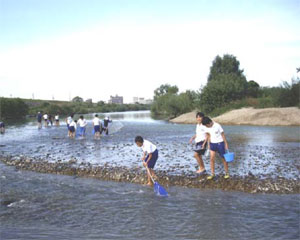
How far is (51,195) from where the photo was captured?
11.2 m

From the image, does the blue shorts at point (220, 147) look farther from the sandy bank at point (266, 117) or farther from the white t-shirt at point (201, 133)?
the sandy bank at point (266, 117)

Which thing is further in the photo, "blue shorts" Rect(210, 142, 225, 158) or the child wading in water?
"blue shorts" Rect(210, 142, 225, 158)

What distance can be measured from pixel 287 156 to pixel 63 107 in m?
131

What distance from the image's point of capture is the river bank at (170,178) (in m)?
11.1

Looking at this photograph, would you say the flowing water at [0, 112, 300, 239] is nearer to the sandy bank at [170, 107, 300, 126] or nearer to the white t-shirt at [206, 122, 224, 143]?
the white t-shirt at [206, 122, 224, 143]

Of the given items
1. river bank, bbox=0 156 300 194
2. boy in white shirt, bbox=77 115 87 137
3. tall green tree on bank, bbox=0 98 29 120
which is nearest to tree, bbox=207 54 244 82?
boy in white shirt, bbox=77 115 87 137

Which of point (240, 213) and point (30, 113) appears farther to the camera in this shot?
point (30, 113)

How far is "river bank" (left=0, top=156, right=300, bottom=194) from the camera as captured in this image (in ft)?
36.4

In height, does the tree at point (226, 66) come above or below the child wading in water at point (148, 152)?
above

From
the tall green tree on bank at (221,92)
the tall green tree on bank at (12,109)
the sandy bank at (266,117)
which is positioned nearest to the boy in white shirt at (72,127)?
the sandy bank at (266,117)

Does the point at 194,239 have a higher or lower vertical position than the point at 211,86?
lower

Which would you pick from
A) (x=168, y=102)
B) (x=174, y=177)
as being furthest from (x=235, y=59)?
(x=174, y=177)

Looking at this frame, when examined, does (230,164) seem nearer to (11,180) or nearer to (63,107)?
(11,180)

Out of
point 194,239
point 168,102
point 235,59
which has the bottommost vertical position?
point 194,239
